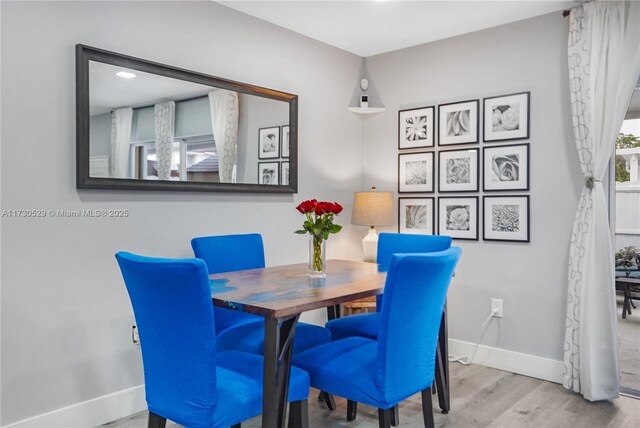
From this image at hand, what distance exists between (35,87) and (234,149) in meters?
1.17

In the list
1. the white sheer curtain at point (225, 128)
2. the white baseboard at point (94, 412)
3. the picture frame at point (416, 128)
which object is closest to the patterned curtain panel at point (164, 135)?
the white sheer curtain at point (225, 128)

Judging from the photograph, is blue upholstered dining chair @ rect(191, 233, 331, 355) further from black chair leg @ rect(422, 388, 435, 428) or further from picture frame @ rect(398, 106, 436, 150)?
picture frame @ rect(398, 106, 436, 150)

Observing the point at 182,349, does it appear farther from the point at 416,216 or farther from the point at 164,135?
the point at 416,216

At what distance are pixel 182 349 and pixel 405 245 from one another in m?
1.68

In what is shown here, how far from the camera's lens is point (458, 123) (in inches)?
145

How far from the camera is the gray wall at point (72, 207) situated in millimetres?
2297

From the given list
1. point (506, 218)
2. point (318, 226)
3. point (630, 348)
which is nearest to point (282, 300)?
point (318, 226)

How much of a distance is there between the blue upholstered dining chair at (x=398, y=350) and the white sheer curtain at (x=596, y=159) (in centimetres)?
140

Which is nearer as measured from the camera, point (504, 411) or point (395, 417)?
point (395, 417)

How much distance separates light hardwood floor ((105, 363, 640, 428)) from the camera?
2629 millimetres

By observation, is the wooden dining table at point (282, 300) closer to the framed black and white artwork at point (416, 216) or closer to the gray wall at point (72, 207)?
the gray wall at point (72, 207)

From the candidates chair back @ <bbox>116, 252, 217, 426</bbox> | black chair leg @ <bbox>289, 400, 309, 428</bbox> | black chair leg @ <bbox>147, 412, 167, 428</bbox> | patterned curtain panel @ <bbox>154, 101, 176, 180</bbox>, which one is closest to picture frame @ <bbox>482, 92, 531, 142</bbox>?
patterned curtain panel @ <bbox>154, 101, 176, 180</bbox>

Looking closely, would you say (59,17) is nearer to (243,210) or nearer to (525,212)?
(243,210)

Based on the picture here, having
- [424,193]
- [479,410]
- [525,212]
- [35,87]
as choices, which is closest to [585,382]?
[479,410]
